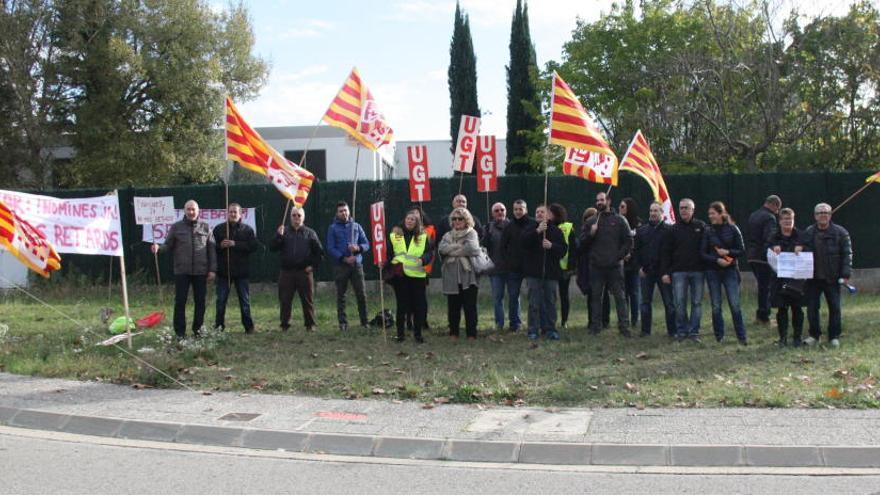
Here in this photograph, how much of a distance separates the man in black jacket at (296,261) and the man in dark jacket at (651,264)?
4790mm

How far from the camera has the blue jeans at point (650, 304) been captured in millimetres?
12070

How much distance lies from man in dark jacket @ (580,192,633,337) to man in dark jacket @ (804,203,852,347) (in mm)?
2356

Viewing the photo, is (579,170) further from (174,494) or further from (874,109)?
(874,109)

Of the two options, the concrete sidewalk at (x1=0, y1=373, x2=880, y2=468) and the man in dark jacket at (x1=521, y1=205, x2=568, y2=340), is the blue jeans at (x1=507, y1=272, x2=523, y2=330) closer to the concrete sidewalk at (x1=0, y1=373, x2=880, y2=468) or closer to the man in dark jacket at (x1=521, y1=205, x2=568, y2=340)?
the man in dark jacket at (x1=521, y1=205, x2=568, y2=340)

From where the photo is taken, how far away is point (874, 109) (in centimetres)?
2038

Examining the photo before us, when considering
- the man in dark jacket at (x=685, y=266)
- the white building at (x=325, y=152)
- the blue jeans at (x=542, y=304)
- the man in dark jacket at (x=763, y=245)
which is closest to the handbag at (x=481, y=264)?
the blue jeans at (x=542, y=304)

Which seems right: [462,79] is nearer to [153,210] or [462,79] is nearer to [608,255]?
[153,210]

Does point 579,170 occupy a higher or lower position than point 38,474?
higher

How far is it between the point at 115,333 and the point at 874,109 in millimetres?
17580

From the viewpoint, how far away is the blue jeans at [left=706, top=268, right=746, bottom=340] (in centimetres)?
1136

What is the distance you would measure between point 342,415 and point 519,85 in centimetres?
3347

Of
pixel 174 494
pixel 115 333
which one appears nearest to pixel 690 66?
pixel 115 333

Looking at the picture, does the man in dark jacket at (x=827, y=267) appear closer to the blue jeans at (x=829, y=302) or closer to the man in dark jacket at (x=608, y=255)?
the blue jeans at (x=829, y=302)

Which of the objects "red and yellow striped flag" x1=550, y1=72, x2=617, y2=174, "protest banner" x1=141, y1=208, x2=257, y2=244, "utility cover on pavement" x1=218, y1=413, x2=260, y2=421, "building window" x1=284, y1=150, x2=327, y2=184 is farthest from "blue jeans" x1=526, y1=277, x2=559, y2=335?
"building window" x1=284, y1=150, x2=327, y2=184
